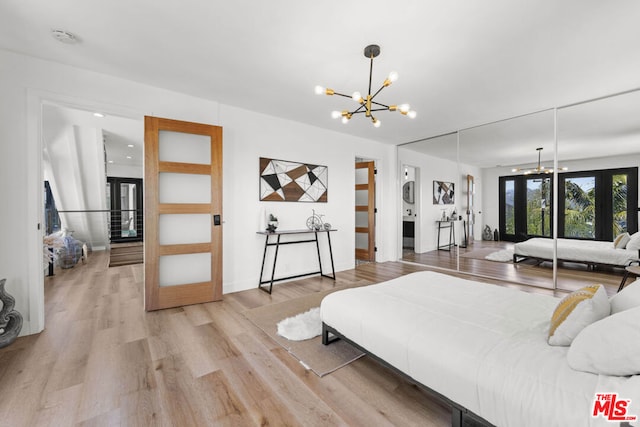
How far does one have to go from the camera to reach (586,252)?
4348 millimetres

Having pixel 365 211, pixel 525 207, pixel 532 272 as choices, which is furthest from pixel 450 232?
pixel 365 211

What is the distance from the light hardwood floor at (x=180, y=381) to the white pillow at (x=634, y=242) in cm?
448

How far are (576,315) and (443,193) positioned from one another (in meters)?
6.45

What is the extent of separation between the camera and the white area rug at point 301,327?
2.44 metres

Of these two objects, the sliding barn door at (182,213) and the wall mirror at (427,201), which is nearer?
the sliding barn door at (182,213)

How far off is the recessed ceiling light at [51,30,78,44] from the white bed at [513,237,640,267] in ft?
22.4

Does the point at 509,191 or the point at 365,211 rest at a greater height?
the point at 509,191

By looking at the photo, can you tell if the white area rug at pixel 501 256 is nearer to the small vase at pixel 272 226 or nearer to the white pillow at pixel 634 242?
the white pillow at pixel 634 242

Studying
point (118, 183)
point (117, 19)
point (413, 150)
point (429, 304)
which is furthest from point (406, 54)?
point (118, 183)

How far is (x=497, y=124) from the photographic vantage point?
4516mm

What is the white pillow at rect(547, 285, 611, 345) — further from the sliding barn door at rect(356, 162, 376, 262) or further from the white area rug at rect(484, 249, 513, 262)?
the white area rug at rect(484, 249, 513, 262)

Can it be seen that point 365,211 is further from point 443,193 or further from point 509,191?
point 509,191

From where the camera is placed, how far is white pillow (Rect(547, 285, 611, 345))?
1.30 meters

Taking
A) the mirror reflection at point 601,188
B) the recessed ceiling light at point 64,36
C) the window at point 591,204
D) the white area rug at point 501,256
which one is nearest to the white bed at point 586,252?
the mirror reflection at point 601,188
